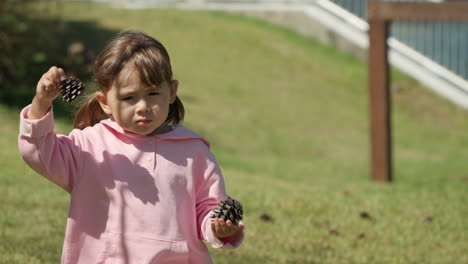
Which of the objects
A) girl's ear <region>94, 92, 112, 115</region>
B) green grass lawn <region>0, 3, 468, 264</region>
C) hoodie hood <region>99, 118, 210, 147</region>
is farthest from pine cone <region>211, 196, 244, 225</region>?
green grass lawn <region>0, 3, 468, 264</region>

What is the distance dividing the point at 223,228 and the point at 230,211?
3.0 inches

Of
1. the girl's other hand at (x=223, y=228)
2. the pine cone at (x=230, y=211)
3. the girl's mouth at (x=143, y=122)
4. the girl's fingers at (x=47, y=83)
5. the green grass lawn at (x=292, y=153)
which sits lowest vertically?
the green grass lawn at (x=292, y=153)

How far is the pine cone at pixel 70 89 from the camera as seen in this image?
10.1ft

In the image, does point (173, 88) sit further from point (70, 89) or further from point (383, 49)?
point (383, 49)

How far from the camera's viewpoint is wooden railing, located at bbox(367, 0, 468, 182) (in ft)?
30.7

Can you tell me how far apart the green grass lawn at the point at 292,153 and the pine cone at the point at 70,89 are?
2.08 metres

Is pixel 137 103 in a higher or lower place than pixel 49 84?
lower

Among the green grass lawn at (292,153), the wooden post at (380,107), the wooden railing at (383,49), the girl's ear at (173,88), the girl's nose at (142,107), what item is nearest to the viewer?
the girl's nose at (142,107)

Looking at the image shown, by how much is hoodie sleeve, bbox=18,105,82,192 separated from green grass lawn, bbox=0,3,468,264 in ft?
5.89

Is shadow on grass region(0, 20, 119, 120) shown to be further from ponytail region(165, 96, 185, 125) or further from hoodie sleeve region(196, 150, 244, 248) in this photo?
hoodie sleeve region(196, 150, 244, 248)

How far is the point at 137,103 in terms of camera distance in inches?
129

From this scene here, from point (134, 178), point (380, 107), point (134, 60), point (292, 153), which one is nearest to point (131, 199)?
point (134, 178)

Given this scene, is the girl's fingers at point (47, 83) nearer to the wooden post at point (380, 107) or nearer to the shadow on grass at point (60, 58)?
the wooden post at point (380, 107)

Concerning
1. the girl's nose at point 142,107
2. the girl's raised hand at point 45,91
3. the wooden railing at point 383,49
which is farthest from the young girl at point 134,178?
the wooden railing at point 383,49
